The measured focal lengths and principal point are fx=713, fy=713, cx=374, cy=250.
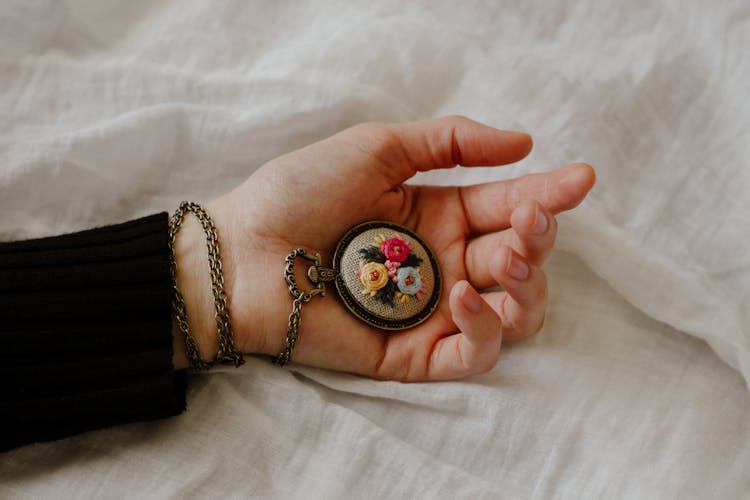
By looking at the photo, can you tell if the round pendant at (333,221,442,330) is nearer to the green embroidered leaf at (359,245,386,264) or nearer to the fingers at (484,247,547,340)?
the green embroidered leaf at (359,245,386,264)

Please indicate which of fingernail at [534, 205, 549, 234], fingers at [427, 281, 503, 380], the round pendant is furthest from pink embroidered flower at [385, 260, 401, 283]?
fingernail at [534, 205, 549, 234]

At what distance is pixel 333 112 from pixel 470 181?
0.27 metres

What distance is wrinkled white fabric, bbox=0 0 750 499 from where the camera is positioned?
103 centimetres

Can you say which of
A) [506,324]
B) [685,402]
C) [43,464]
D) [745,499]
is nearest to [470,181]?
[506,324]

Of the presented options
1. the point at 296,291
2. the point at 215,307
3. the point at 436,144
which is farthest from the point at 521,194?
the point at 215,307

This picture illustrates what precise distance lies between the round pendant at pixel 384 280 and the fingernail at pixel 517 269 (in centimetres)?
19

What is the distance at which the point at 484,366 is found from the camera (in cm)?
105

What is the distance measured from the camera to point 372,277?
1.11 m

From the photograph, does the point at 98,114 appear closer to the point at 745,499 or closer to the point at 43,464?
the point at 43,464

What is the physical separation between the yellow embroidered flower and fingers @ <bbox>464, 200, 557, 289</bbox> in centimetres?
16

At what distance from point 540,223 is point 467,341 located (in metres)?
0.20

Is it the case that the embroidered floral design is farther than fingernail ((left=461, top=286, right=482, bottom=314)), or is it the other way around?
the embroidered floral design

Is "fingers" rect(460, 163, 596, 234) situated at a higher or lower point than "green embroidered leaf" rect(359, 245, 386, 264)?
higher

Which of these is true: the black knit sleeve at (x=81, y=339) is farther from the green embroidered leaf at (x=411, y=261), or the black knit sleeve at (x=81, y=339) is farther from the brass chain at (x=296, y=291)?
the green embroidered leaf at (x=411, y=261)
